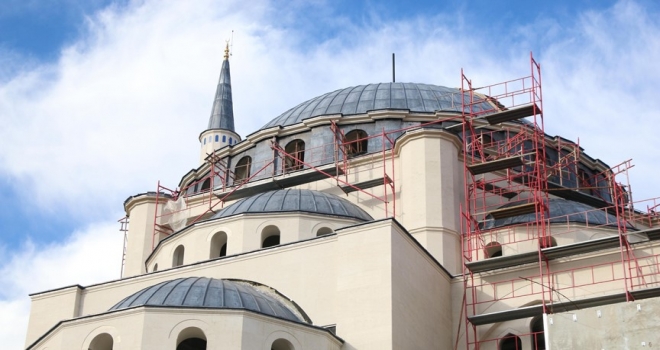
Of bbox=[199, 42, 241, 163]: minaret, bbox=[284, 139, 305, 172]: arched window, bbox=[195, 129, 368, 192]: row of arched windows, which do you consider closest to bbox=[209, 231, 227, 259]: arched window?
bbox=[195, 129, 368, 192]: row of arched windows

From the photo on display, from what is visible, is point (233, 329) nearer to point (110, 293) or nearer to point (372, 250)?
point (372, 250)

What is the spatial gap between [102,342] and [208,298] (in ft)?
7.95

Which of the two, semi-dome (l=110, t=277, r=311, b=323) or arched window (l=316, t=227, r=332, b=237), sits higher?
arched window (l=316, t=227, r=332, b=237)

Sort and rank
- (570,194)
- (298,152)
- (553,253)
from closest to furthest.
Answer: (553,253), (570,194), (298,152)

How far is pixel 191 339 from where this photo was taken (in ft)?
79.5

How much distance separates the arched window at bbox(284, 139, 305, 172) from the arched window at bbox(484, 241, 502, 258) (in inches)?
297

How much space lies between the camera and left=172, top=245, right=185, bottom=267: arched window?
29.5 m

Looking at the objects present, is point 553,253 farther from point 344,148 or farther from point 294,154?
point 294,154

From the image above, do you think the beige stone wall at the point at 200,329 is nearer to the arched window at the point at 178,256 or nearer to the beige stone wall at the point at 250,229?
the beige stone wall at the point at 250,229

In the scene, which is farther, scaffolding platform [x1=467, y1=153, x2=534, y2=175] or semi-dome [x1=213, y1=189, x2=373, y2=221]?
semi-dome [x1=213, y1=189, x2=373, y2=221]

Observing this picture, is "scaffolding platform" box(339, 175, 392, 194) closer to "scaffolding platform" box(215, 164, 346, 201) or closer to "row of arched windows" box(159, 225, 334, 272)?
"scaffolding platform" box(215, 164, 346, 201)

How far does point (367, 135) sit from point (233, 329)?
520 inches

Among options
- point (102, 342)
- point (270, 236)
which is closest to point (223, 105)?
point (270, 236)

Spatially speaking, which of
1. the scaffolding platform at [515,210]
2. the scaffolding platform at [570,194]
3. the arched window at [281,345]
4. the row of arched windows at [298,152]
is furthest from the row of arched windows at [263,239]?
the scaffolding platform at [570,194]
